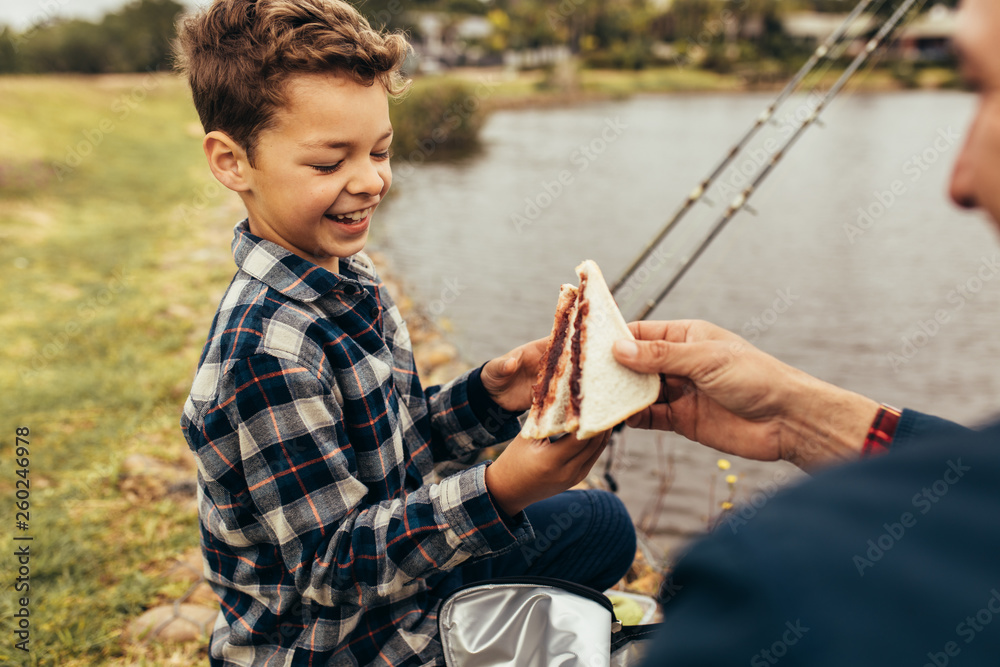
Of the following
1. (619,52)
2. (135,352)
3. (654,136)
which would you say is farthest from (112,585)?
(619,52)

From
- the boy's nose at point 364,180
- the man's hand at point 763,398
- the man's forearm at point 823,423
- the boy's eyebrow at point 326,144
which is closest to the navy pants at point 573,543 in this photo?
the man's hand at point 763,398

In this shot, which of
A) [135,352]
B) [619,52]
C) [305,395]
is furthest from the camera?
[619,52]

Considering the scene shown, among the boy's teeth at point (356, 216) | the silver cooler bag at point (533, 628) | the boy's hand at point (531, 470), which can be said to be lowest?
the silver cooler bag at point (533, 628)

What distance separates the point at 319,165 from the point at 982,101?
4.77 feet

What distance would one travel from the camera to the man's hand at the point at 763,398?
67.5 inches

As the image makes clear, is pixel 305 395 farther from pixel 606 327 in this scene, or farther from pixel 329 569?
pixel 606 327

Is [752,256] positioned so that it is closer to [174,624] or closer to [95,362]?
[95,362]

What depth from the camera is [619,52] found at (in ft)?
170

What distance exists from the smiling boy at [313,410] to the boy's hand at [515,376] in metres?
0.33

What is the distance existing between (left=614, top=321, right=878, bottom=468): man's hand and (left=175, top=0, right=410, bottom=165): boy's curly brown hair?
1.05m

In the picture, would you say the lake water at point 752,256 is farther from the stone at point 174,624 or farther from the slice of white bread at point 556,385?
the stone at point 174,624

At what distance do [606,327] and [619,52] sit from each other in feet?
181

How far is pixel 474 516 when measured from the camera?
161cm

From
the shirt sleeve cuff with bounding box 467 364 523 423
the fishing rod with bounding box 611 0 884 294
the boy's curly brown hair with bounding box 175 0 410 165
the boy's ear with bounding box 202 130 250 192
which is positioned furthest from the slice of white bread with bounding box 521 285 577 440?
the fishing rod with bounding box 611 0 884 294
